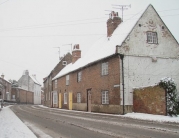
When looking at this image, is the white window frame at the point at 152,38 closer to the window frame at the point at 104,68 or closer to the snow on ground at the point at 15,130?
the window frame at the point at 104,68

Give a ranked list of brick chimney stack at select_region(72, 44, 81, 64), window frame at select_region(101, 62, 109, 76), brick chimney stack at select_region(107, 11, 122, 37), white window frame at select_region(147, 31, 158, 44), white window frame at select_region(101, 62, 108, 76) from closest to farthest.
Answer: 1. white window frame at select_region(147, 31, 158, 44)
2. window frame at select_region(101, 62, 109, 76)
3. white window frame at select_region(101, 62, 108, 76)
4. brick chimney stack at select_region(107, 11, 122, 37)
5. brick chimney stack at select_region(72, 44, 81, 64)

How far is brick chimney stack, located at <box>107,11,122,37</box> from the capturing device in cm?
2865

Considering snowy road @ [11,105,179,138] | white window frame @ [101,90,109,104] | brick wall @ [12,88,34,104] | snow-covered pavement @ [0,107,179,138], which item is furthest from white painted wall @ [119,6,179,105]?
brick wall @ [12,88,34,104]

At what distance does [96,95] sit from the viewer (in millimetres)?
26359

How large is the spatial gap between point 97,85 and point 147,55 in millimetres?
6242

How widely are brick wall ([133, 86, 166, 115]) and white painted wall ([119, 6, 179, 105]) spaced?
888mm

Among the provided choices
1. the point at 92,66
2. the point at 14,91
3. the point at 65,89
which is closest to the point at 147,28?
the point at 92,66

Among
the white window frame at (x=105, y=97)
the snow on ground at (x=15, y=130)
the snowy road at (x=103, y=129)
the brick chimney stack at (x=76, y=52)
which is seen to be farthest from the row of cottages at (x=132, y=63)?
the brick chimney stack at (x=76, y=52)

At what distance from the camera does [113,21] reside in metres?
28.7

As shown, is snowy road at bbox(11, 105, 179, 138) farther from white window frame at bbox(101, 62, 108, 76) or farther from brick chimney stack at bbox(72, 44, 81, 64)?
brick chimney stack at bbox(72, 44, 81, 64)

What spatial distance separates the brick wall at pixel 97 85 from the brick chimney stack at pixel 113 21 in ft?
15.9

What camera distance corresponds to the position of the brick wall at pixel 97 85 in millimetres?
22656

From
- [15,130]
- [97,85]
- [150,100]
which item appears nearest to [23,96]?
[97,85]

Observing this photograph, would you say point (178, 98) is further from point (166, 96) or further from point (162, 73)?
point (162, 73)
